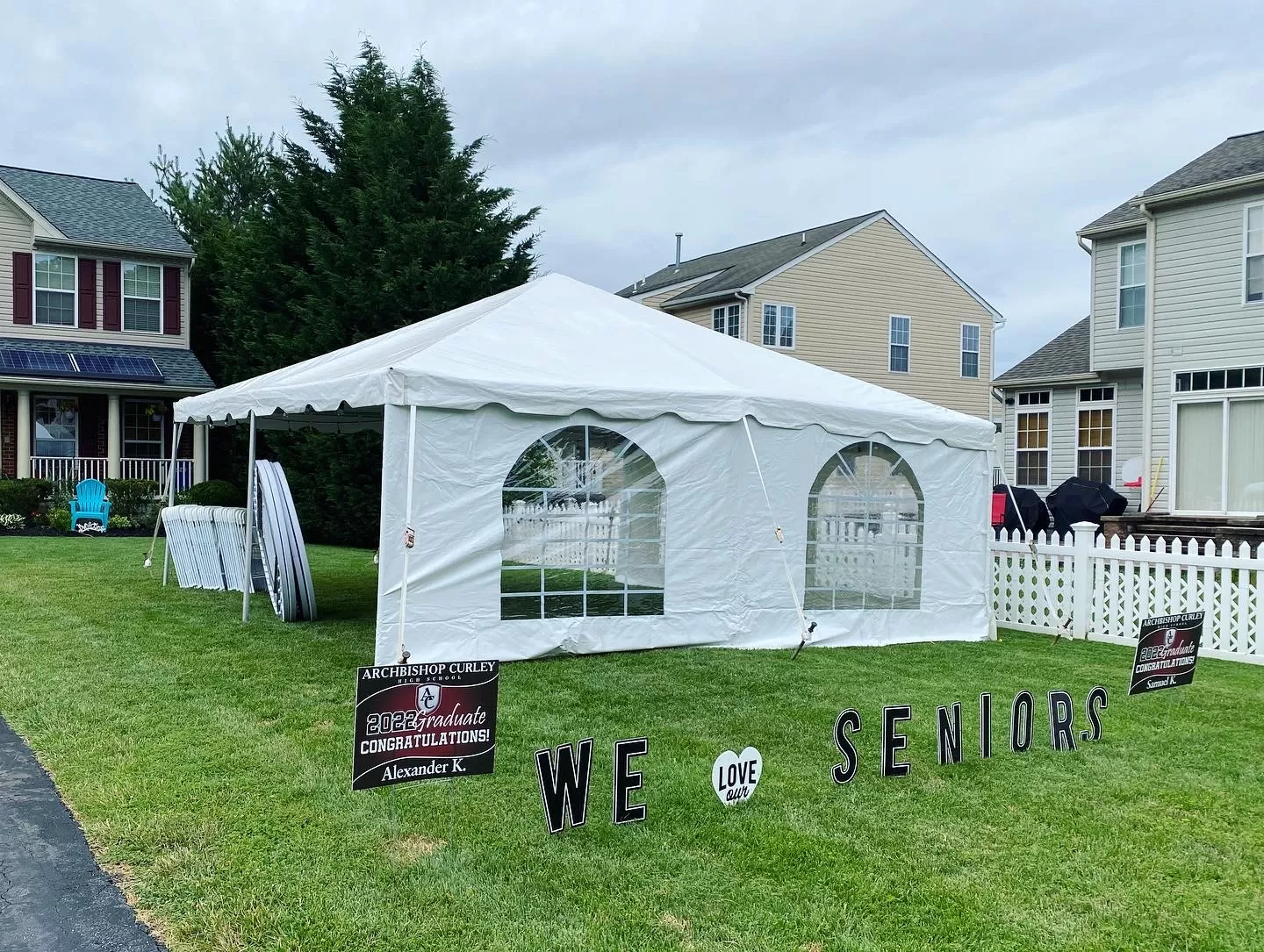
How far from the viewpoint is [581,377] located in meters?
8.33

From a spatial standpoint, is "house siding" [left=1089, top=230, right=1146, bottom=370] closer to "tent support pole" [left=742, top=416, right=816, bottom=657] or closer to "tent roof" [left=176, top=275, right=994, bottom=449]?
"tent roof" [left=176, top=275, right=994, bottom=449]

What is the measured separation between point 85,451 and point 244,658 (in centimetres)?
1741

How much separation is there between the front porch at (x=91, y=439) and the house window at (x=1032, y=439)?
1841cm

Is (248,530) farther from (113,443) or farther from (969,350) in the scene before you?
(969,350)

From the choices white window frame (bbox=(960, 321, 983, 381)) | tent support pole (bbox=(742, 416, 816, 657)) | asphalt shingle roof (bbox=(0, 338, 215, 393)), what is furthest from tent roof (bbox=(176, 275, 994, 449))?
white window frame (bbox=(960, 321, 983, 381))

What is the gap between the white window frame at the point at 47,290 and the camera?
22.4 metres

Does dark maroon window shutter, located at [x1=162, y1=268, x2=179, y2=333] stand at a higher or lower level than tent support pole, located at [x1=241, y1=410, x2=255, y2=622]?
higher

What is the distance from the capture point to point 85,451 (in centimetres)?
2278

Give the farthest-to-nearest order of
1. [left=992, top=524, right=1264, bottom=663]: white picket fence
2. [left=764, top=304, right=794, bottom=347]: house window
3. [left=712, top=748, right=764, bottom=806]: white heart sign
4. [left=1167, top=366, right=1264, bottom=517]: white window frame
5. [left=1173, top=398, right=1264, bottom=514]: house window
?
1. [left=764, top=304, right=794, bottom=347]: house window
2. [left=1167, top=366, right=1264, bottom=517]: white window frame
3. [left=1173, top=398, right=1264, bottom=514]: house window
4. [left=992, top=524, right=1264, bottom=663]: white picket fence
5. [left=712, top=748, right=764, bottom=806]: white heart sign

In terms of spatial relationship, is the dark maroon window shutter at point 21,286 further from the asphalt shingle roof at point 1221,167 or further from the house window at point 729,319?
the asphalt shingle roof at point 1221,167

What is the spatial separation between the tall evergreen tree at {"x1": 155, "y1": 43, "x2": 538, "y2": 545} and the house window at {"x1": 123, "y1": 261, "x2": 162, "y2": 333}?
8.21 feet

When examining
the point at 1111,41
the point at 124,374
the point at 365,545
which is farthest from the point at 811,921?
the point at 124,374

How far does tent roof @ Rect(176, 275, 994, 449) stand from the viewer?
782 centimetres

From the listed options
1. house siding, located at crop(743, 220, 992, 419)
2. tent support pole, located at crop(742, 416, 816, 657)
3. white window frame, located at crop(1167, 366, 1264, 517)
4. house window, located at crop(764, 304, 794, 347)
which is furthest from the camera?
house siding, located at crop(743, 220, 992, 419)
